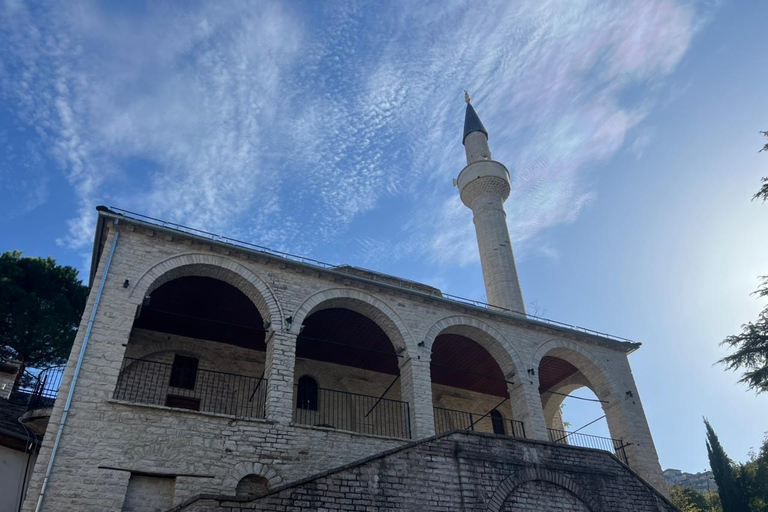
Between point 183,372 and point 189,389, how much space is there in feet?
1.75

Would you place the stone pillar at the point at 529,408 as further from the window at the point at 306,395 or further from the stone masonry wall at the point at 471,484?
the window at the point at 306,395

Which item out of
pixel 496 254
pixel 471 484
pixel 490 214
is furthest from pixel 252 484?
pixel 490 214

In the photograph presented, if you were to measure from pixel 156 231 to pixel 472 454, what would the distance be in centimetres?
772

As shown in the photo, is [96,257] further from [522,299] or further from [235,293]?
[522,299]

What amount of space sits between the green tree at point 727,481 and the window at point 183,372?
2147 centimetres

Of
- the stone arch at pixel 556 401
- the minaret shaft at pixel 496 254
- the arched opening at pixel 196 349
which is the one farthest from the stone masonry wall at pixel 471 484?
the minaret shaft at pixel 496 254

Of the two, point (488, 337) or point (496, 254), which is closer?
point (488, 337)

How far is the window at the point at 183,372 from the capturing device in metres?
14.5

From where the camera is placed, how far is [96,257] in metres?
12.8

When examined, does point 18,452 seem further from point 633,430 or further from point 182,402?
point 633,430

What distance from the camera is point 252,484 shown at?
1037cm

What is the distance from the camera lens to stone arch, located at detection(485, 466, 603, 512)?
32.2 ft

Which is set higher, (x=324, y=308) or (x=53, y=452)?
(x=324, y=308)

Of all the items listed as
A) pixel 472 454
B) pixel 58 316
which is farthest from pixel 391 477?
pixel 58 316
